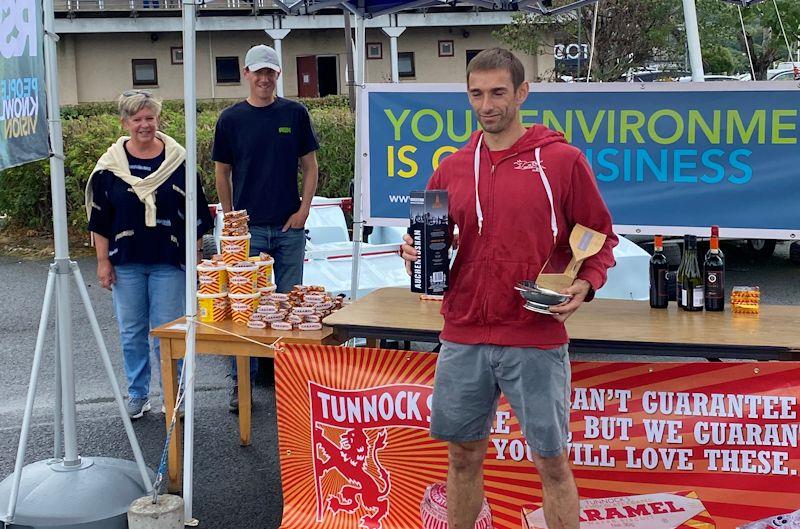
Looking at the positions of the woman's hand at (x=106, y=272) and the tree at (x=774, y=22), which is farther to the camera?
the tree at (x=774, y=22)

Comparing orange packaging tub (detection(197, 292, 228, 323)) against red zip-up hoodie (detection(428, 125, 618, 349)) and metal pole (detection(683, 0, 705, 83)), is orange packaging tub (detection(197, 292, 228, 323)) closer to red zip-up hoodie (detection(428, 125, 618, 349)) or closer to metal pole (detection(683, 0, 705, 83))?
red zip-up hoodie (detection(428, 125, 618, 349))

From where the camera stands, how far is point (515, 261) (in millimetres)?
3346

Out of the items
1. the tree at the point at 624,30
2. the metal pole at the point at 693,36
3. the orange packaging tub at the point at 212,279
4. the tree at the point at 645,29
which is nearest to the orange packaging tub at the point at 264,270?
the orange packaging tub at the point at 212,279

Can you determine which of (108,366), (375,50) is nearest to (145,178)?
(108,366)

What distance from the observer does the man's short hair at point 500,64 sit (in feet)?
10.8

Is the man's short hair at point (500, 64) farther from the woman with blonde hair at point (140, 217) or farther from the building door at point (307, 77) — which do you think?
the building door at point (307, 77)

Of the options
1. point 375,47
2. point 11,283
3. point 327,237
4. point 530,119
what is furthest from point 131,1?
point 530,119

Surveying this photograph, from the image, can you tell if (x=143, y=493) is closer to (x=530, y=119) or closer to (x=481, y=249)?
(x=481, y=249)

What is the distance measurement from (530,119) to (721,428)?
1949mm

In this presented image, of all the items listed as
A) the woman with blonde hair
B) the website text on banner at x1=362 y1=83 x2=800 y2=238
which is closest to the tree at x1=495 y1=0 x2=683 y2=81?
the website text on banner at x1=362 y1=83 x2=800 y2=238

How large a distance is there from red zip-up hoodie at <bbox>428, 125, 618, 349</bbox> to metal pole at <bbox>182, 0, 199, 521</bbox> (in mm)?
1457

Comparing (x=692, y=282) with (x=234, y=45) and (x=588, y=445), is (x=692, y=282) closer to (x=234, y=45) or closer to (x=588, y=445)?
(x=588, y=445)

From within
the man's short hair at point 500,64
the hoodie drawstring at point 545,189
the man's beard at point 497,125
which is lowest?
the hoodie drawstring at point 545,189

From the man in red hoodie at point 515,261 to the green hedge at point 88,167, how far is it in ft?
32.7
